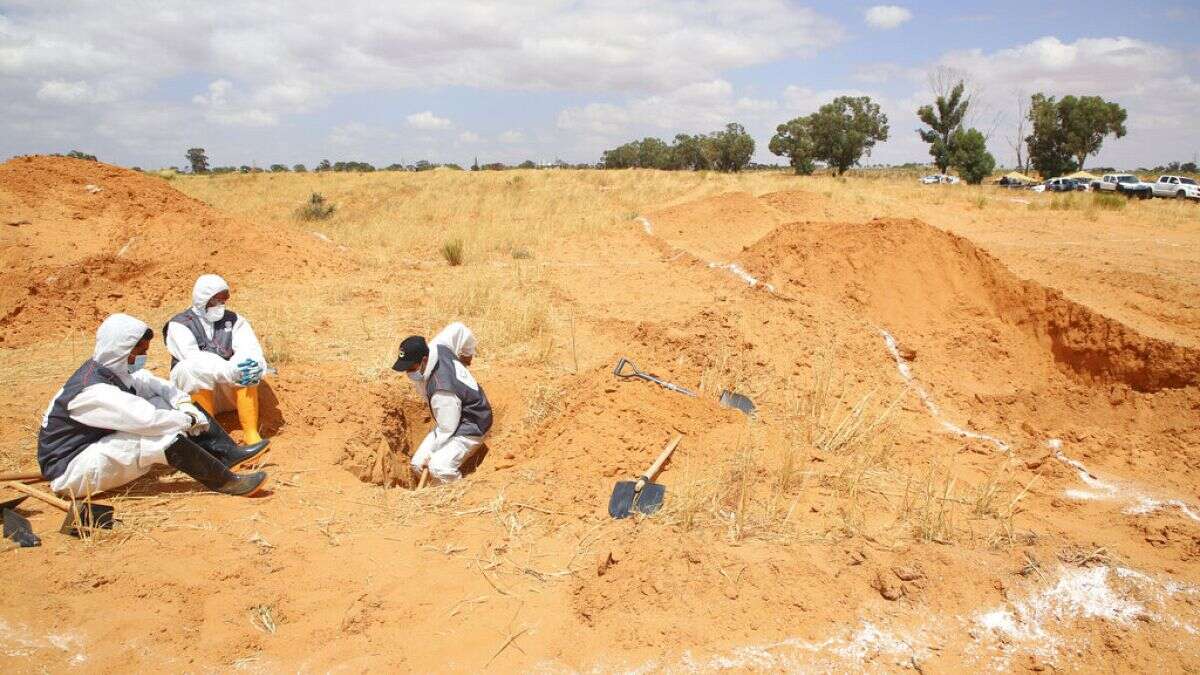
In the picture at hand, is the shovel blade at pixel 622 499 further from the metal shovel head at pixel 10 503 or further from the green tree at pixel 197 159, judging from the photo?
the green tree at pixel 197 159

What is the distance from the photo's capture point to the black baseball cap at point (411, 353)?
459 cm

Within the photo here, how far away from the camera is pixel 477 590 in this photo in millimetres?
3219

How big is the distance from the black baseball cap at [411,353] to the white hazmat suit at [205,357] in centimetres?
101

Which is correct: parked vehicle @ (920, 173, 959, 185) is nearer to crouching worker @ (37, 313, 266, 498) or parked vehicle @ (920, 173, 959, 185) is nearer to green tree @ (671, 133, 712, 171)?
green tree @ (671, 133, 712, 171)

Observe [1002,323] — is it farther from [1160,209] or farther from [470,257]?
[1160,209]

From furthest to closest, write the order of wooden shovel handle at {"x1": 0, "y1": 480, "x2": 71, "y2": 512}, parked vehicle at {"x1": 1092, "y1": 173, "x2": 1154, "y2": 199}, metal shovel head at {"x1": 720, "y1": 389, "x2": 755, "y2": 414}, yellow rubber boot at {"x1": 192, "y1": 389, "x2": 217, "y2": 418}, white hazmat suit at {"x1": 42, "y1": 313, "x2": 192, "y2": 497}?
parked vehicle at {"x1": 1092, "y1": 173, "x2": 1154, "y2": 199}, metal shovel head at {"x1": 720, "y1": 389, "x2": 755, "y2": 414}, yellow rubber boot at {"x1": 192, "y1": 389, "x2": 217, "y2": 418}, white hazmat suit at {"x1": 42, "y1": 313, "x2": 192, "y2": 497}, wooden shovel handle at {"x1": 0, "y1": 480, "x2": 71, "y2": 512}

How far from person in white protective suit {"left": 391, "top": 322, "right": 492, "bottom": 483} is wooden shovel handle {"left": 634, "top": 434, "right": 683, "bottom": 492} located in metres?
1.36

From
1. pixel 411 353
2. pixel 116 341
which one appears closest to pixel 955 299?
pixel 411 353

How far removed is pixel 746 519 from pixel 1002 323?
19.0 feet

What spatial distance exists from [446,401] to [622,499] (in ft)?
5.07

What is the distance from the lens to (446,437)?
15.9ft

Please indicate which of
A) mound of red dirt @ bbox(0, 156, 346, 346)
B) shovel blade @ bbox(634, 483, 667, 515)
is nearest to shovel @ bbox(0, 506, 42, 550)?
shovel blade @ bbox(634, 483, 667, 515)

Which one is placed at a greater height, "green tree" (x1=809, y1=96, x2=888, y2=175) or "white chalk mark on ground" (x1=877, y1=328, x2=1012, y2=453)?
"green tree" (x1=809, y1=96, x2=888, y2=175)

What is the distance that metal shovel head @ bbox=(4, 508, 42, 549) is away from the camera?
336 cm
